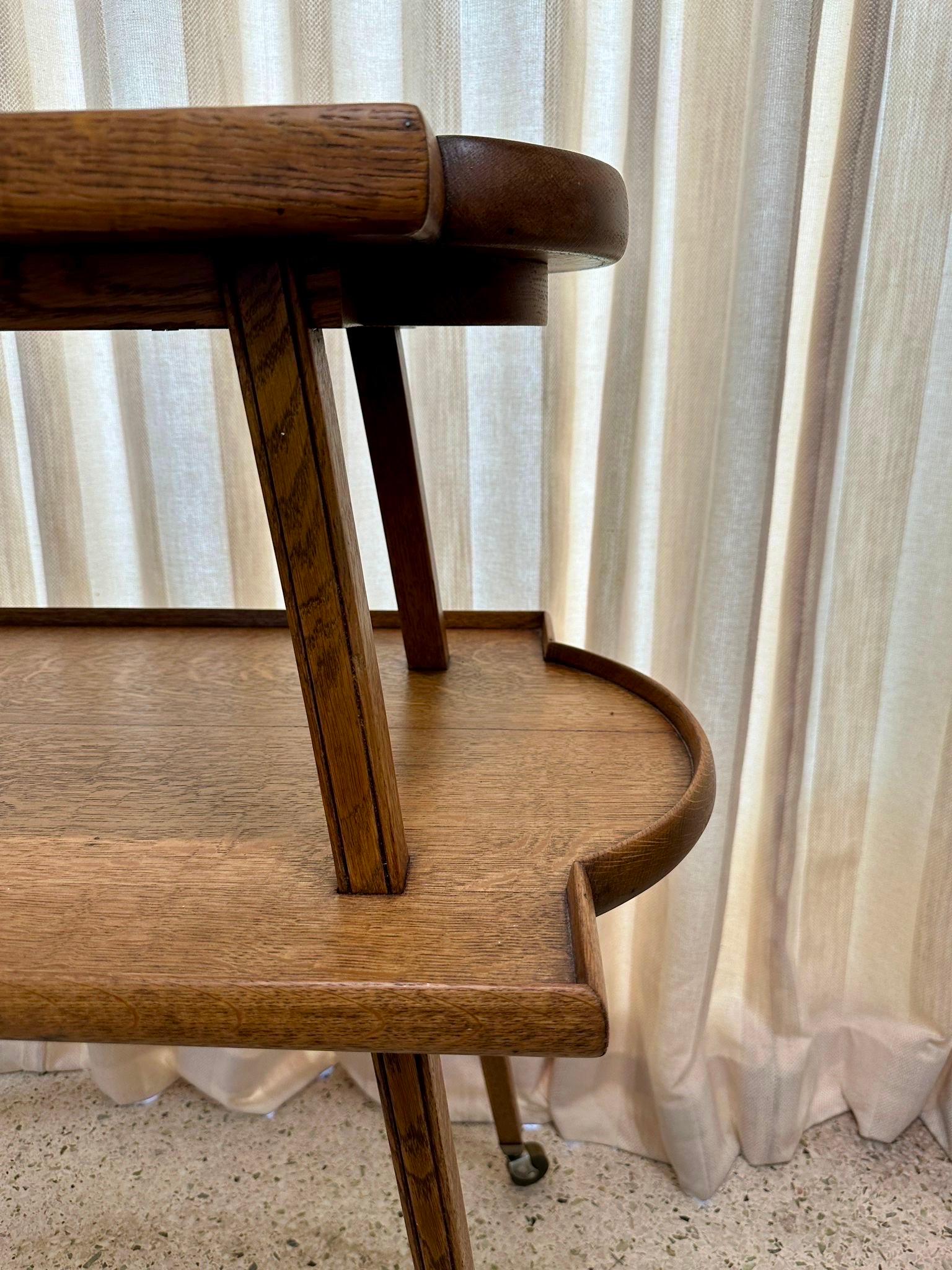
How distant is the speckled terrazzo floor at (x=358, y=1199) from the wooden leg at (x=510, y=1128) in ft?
0.10

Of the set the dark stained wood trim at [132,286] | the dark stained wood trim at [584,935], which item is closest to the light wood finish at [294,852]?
the dark stained wood trim at [584,935]

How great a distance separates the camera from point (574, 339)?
954 mm

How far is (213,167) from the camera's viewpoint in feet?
0.94

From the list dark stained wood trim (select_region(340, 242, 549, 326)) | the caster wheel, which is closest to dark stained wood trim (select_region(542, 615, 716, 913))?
dark stained wood trim (select_region(340, 242, 549, 326))

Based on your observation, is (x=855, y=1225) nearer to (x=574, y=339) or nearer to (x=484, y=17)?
(x=574, y=339)

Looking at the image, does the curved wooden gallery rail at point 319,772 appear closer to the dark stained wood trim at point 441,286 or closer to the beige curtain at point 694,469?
the dark stained wood trim at point 441,286

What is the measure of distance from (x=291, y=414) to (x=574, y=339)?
66 centimetres

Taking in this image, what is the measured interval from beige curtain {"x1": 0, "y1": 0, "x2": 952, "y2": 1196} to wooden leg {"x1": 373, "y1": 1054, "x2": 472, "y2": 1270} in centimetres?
54

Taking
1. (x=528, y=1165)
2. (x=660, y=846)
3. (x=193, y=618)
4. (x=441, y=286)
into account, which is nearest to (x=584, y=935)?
(x=660, y=846)

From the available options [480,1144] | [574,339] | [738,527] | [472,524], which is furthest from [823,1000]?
[574,339]

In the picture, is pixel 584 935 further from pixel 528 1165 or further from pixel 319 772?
pixel 528 1165

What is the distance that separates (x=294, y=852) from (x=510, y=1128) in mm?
695

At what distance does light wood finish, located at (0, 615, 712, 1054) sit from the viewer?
35cm

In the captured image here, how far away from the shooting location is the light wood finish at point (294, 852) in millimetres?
354
